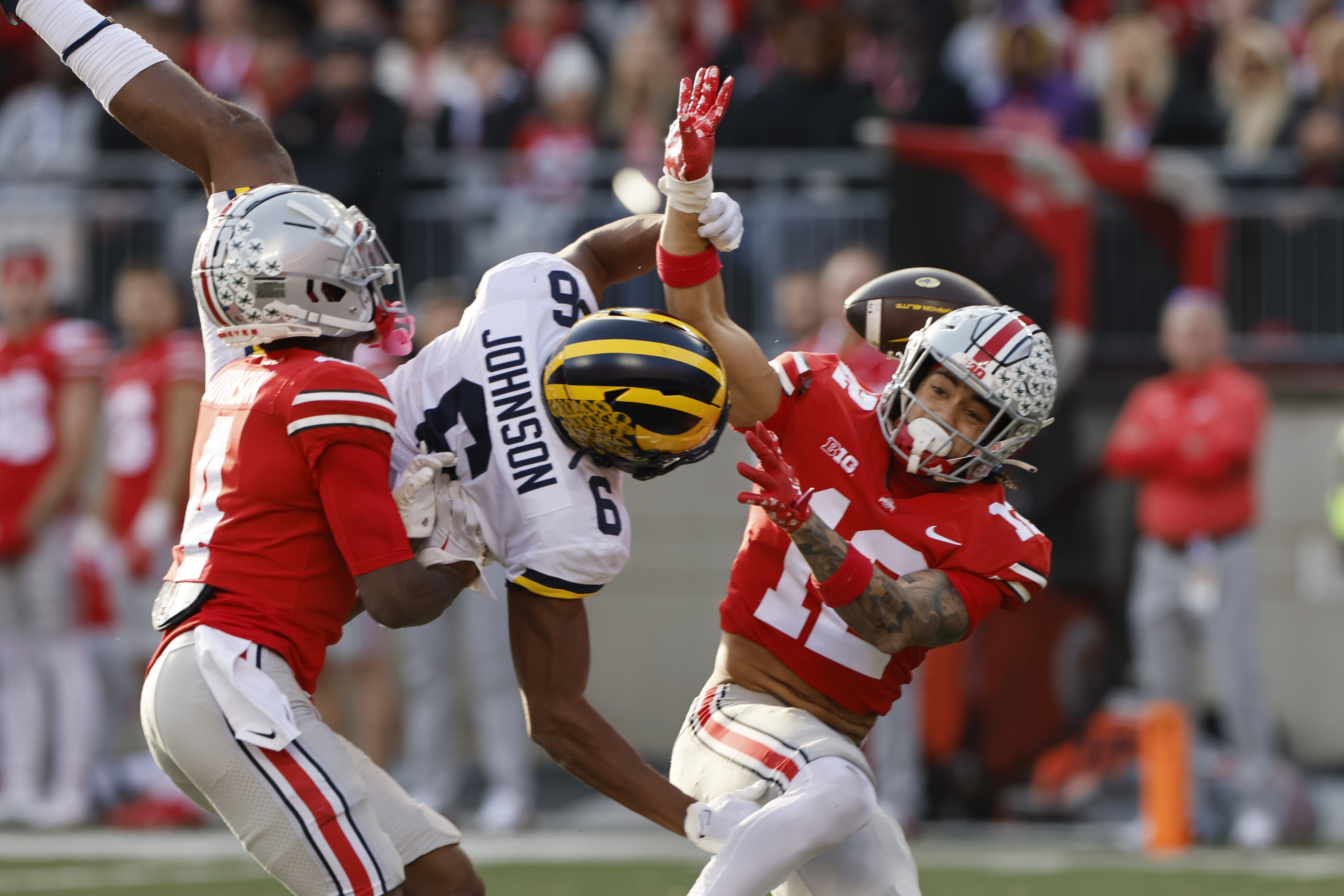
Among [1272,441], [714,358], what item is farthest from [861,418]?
[1272,441]

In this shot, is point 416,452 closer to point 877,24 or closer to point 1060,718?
point 1060,718

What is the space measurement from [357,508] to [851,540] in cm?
120

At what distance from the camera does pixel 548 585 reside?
3.45 metres

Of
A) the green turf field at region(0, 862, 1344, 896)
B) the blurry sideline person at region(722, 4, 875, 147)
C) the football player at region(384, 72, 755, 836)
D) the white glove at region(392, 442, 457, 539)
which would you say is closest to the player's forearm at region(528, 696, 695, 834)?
the football player at region(384, 72, 755, 836)

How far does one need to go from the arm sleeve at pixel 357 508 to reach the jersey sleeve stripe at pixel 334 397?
9 centimetres

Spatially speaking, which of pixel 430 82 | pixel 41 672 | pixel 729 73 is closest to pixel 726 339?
pixel 41 672

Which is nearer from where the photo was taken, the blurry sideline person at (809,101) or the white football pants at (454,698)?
the white football pants at (454,698)

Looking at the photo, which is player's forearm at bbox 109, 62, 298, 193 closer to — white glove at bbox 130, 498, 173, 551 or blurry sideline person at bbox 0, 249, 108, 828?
white glove at bbox 130, 498, 173, 551

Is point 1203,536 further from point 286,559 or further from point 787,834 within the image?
point 286,559

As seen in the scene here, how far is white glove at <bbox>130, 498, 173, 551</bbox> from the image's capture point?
7.50 meters

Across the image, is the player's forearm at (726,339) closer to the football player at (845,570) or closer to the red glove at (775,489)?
the football player at (845,570)

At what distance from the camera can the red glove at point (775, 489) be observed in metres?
3.25

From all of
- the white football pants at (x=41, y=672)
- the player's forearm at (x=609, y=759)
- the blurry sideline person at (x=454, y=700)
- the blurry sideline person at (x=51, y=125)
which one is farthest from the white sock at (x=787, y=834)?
the blurry sideline person at (x=51, y=125)

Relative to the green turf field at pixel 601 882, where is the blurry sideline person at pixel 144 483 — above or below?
above
